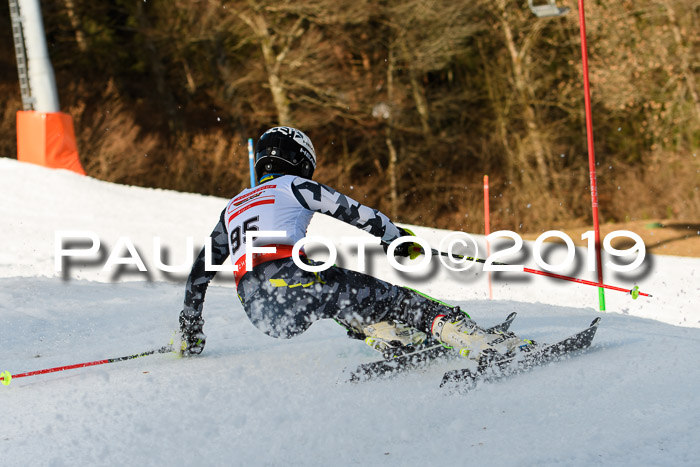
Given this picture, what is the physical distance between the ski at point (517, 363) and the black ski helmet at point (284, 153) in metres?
1.30

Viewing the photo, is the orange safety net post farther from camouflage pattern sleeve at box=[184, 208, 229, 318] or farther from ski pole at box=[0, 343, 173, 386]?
camouflage pattern sleeve at box=[184, 208, 229, 318]

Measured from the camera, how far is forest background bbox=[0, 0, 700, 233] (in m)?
19.2

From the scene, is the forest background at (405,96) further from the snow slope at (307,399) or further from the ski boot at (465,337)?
the ski boot at (465,337)

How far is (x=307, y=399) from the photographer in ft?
12.3

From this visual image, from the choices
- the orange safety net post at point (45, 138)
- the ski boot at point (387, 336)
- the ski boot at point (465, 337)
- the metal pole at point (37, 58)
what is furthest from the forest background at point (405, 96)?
the ski boot at point (465, 337)

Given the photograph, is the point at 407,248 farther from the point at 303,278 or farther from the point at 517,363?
the point at 517,363

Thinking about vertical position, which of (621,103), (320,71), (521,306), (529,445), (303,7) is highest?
(303,7)

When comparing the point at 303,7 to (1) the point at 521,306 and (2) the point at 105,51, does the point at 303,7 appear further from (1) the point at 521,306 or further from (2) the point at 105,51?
(1) the point at 521,306

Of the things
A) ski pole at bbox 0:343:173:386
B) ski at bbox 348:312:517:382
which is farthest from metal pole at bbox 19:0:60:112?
ski at bbox 348:312:517:382

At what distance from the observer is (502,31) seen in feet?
80.6

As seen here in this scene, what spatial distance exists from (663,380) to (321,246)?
22.1 ft

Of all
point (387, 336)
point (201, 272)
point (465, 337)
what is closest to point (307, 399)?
point (387, 336)

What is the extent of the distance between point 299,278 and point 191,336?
3.46 ft

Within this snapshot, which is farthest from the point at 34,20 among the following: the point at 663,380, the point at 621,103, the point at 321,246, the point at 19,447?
the point at 621,103
